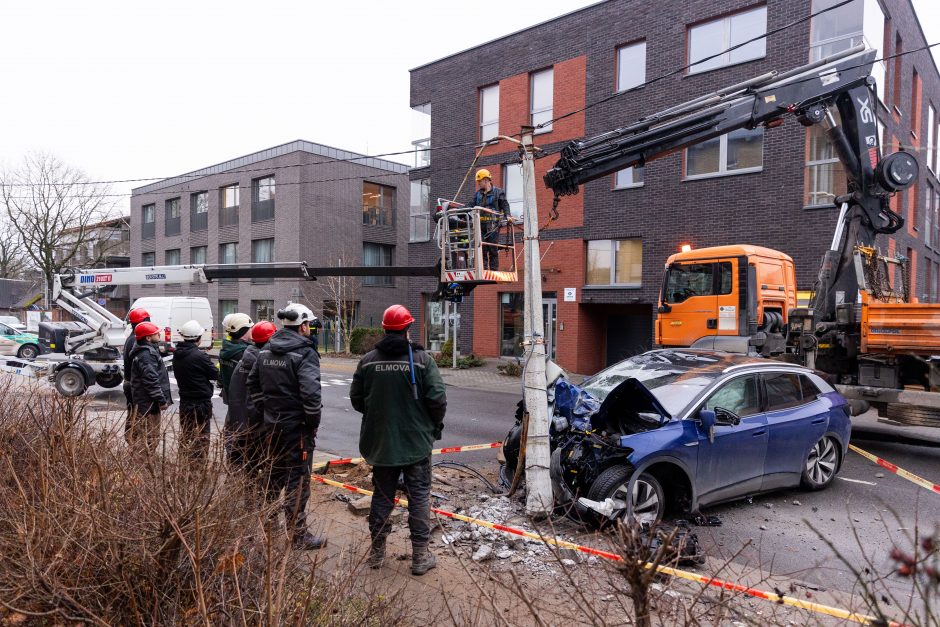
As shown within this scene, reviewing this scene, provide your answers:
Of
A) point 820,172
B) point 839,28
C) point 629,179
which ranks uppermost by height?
point 839,28

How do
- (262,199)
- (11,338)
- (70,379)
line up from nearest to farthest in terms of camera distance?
(70,379) → (11,338) → (262,199)

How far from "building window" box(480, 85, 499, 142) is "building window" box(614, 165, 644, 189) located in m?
5.35

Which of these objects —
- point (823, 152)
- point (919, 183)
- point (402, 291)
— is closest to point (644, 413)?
point (823, 152)

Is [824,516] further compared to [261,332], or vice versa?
[824,516]

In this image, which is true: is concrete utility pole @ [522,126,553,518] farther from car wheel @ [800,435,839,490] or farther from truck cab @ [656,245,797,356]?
truck cab @ [656,245,797,356]

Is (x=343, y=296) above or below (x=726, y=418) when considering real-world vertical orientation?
above

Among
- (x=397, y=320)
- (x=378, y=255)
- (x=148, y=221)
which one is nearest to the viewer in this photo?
(x=397, y=320)

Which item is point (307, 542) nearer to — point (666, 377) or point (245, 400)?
point (245, 400)

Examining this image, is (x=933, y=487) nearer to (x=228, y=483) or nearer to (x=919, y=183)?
(x=228, y=483)

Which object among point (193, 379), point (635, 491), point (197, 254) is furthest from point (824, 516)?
point (197, 254)

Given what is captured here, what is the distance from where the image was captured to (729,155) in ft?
56.6

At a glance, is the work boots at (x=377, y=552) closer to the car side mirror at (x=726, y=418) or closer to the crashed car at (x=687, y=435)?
the crashed car at (x=687, y=435)

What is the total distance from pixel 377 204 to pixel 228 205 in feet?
29.3

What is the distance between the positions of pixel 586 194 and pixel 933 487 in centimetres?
1446
